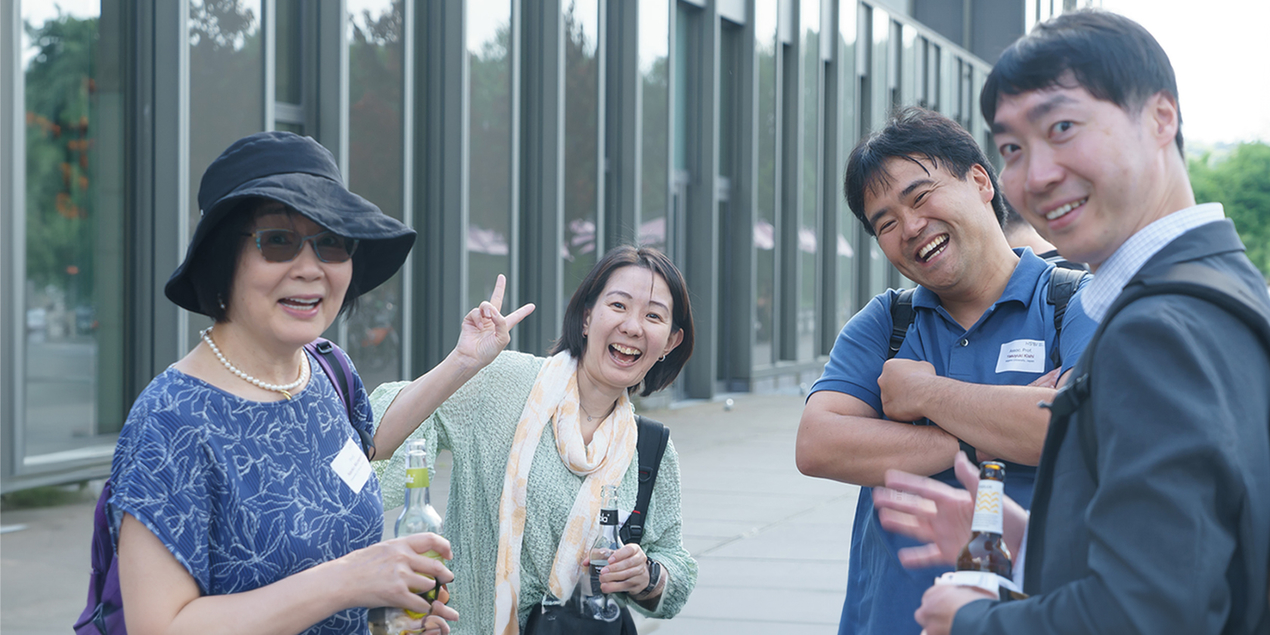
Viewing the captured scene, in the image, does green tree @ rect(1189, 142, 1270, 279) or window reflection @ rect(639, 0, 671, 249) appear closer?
window reflection @ rect(639, 0, 671, 249)

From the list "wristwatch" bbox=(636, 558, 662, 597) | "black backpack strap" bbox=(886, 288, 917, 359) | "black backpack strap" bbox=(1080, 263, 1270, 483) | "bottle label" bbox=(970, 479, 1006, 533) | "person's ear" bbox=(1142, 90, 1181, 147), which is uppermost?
"person's ear" bbox=(1142, 90, 1181, 147)

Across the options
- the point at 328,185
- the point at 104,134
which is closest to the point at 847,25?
the point at 104,134

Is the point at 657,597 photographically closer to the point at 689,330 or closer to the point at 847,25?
the point at 689,330

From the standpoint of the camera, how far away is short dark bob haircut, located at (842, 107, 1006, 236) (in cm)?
262

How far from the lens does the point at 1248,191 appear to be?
50.6m

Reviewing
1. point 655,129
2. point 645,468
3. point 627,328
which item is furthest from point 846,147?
point 645,468

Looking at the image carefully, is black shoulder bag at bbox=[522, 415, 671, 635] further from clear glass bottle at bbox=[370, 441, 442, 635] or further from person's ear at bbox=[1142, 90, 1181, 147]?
person's ear at bbox=[1142, 90, 1181, 147]

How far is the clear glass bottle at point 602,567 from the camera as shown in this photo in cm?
294

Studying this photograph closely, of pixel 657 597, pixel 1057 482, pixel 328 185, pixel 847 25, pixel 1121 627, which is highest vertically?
pixel 847 25

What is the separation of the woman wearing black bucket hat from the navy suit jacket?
48.1 inches

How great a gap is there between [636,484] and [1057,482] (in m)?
1.98

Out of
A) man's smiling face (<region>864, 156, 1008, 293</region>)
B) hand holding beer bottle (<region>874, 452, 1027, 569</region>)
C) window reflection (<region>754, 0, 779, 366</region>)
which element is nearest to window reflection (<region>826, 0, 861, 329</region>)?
window reflection (<region>754, 0, 779, 366</region>)

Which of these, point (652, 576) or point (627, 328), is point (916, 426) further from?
point (627, 328)

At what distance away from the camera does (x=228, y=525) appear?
2.04 m
